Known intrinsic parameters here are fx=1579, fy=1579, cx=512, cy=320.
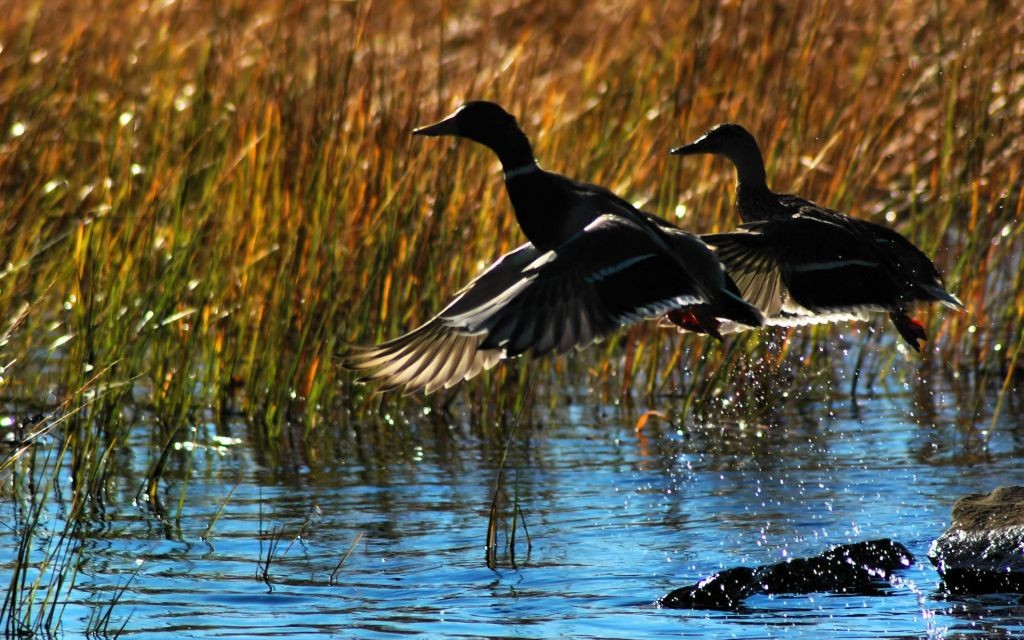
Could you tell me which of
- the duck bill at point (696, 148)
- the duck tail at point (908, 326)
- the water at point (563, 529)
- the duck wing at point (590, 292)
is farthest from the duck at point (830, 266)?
the water at point (563, 529)

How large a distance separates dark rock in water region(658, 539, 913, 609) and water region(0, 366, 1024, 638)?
6 cm

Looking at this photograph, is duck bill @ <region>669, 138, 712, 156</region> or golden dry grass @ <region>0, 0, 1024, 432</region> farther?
golden dry grass @ <region>0, 0, 1024, 432</region>

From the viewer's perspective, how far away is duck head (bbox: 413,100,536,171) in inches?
202

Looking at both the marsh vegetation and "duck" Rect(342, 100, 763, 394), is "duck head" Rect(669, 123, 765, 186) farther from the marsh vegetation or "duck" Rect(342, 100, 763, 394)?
the marsh vegetation

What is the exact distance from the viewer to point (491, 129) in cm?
520

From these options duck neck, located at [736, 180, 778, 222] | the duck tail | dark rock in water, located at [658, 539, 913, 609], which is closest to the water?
dark rock in water, located at [658, 539, 913, 609]

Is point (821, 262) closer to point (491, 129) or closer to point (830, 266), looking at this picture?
point (830, 266)

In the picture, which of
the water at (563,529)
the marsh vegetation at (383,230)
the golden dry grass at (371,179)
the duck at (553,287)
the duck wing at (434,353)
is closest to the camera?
the water at (563,529)

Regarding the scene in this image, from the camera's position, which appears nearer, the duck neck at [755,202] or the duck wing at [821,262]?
the duck wing at [821,262]

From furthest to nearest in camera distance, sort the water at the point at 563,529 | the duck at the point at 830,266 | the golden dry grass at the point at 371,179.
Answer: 1. the golden dry grass at the point at 371,179
2. the duck at the point at 830,266
3. the water at the point at 563,529

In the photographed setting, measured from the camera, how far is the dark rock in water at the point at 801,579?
167 inches

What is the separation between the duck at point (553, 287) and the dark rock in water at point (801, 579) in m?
0.74

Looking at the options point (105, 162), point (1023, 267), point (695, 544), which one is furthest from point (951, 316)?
point (105, 162)

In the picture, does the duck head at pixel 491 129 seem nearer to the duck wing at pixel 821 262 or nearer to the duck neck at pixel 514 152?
the duck neck at pixel 514 152
